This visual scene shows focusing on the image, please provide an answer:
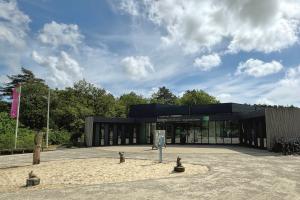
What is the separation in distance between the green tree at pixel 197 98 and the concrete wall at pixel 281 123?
44496 millimetres

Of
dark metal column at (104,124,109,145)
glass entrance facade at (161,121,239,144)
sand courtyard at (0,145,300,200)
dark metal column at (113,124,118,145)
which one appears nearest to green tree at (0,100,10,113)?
dark metal column at (104,124,109,145)

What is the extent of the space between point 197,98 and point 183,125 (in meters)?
35.2

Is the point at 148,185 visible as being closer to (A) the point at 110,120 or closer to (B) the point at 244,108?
(A) the point at 110,120

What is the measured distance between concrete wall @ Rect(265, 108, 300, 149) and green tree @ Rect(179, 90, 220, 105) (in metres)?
44.5

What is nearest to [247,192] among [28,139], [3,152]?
[3,152]

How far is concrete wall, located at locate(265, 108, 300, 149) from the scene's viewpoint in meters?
23.6

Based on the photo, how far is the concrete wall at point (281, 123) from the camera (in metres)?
23.6

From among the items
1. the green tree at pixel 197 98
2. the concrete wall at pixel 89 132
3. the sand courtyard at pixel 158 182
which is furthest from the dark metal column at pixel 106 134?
the green tree at pixel 197 98

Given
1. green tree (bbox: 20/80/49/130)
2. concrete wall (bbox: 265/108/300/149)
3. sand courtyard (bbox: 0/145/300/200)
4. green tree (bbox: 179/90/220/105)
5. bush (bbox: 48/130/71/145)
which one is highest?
green tree (bbox: 179/90/220/105)

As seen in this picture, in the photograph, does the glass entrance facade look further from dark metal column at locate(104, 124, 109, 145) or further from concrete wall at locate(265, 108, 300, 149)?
concrete wall at locate(265, 108, 300, 149)

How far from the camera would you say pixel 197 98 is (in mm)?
70625

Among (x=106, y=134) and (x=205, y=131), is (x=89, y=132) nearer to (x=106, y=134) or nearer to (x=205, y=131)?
(x=106, y=134)

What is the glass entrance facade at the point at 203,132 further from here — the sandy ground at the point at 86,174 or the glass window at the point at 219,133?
the sandy ground at the point at 86,174

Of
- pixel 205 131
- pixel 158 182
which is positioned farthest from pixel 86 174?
pixel 205 131
